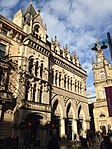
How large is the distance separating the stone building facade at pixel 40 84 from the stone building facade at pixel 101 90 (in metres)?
8.52

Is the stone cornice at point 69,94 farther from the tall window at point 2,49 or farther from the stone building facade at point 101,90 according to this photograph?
the tall window at point 2,49

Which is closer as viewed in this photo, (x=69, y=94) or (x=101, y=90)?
(x=69, y=94)

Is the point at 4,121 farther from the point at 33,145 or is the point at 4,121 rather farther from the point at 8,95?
the point at 33,145

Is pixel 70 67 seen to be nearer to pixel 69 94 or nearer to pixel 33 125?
pixel 69 94

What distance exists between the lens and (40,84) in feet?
68.1

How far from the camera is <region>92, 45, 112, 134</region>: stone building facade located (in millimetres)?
36344

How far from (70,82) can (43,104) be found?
400 inches

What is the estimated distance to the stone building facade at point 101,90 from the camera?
36.3m

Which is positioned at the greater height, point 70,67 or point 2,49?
point 70,67

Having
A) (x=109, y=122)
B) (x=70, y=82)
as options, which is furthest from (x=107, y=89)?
(x=109, y=122)

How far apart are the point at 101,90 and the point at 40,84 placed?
24910 millimetres

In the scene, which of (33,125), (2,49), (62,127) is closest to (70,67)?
(62,127)

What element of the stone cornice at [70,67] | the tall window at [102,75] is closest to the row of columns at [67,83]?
the stone cornice at [70,67]

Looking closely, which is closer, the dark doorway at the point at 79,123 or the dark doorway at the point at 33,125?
the dark doorway at the point at 33,125
